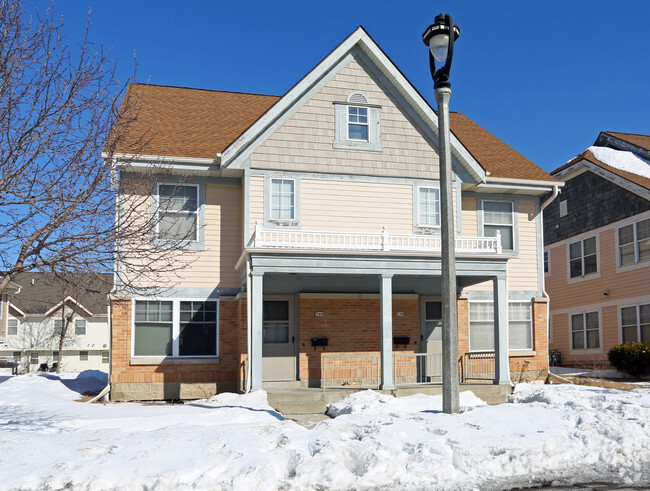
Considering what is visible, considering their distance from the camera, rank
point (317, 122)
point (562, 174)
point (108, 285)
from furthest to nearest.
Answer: point (562, 174) → point (317, 122) → point (108, 285)

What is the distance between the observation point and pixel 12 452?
323 inches

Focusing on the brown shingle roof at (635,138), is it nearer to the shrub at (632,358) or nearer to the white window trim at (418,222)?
the shrub at (632,358)

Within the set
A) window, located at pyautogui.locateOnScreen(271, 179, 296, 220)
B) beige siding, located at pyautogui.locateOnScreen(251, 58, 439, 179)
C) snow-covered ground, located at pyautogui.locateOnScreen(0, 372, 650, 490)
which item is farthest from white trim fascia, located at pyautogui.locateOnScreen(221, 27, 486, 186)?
snow-covered ground, located at pyautogui.locateOnScreen(0, 372, 650, 490)

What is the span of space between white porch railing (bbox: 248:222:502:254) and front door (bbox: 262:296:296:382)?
7.03ft

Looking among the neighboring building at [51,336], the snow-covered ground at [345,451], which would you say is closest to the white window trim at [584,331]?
the snow-covered ground at [345,451]

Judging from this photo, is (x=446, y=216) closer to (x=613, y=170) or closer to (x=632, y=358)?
(x=632, y=358)

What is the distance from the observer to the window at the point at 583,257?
1066 inches

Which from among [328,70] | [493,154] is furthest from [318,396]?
[493,154]

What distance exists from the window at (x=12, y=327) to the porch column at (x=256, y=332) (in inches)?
1588

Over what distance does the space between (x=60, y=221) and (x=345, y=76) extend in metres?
11.2

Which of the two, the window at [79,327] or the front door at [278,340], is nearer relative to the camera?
the front door at [278,340]

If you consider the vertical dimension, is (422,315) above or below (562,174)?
below

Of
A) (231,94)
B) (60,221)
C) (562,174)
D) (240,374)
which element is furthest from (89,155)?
(562,174)

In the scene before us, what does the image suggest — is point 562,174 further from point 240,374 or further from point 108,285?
point 108,285
